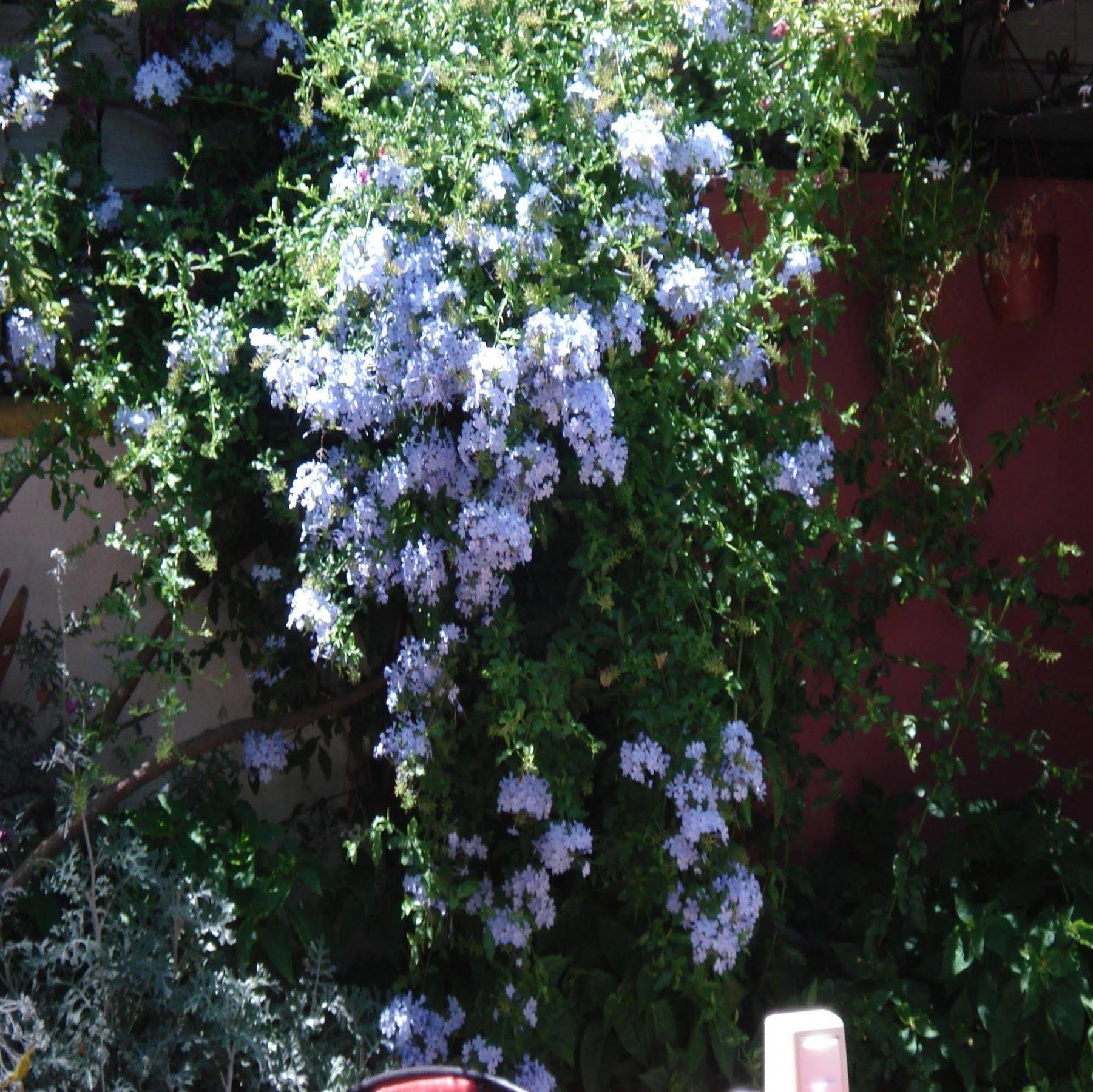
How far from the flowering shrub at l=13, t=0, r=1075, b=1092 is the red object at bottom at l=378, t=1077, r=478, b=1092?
2.87 feet

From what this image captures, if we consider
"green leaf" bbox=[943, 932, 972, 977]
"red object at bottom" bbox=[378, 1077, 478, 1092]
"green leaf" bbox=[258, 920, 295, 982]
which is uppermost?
"green leaf" bbox=[943, 932, 972, 977]

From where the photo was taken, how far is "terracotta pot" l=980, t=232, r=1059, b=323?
372cm

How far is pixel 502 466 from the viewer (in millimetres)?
2717

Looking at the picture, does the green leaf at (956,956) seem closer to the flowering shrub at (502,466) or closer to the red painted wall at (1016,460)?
the flowering shrub at (502,466)

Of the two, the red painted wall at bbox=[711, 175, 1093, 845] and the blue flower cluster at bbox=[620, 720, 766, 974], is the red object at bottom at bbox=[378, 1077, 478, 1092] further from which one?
the red painted wall at bbox=[711, 175, 1093, 845]

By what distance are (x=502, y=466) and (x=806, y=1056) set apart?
182 centimetres

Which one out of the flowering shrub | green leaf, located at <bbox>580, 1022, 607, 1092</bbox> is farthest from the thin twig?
green leaf, located at <bbox>580, 1022, 607, 1092</bbox>

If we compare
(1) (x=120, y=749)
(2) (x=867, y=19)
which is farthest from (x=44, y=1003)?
(2) (x=867, y=19)

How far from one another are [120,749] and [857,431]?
2.13 m

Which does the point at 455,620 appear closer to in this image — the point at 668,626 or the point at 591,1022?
the point at 668,626

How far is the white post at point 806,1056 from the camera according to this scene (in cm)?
98

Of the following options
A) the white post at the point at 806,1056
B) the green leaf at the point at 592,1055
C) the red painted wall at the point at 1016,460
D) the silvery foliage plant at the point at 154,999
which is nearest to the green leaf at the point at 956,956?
the red painted wall at the point at 1016,460

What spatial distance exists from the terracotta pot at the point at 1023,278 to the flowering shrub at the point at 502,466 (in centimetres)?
73

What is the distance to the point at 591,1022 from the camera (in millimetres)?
3188
